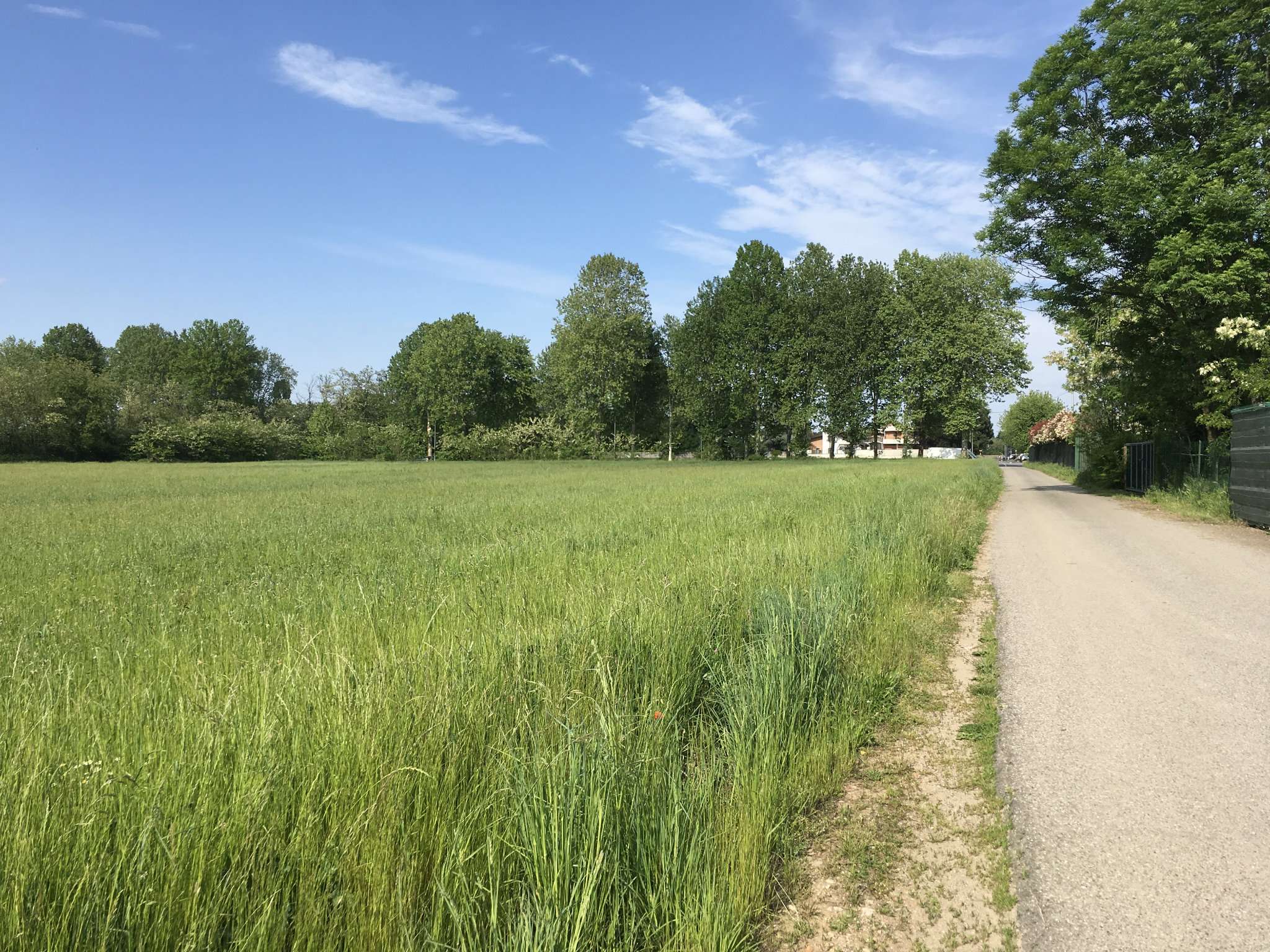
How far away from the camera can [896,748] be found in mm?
4320

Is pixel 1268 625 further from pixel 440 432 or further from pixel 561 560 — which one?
pixel 440 432

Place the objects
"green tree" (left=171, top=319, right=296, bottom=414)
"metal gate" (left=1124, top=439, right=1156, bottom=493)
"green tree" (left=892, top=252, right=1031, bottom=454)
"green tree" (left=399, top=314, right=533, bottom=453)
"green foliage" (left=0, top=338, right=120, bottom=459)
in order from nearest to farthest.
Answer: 1. "metal gate" (left=1124, top=439, right=1156, bottom=493)
2. "green foliage" (left=0, top=338, right=120, bottom=459)
3. "green tree" (left=892, top=252, right=1031, bottom=454)
4. "green tree" (left=399, top=314, right=533, bottom=453)
5. "green tree" (left=171, top=319, right=296, bottom=414)

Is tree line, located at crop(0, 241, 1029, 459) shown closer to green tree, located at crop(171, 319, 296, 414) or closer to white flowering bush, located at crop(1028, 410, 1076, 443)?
white flowering bush, located at crop(1028, 410, 1076, 443)

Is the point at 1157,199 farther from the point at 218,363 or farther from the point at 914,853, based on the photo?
the point at 218,363

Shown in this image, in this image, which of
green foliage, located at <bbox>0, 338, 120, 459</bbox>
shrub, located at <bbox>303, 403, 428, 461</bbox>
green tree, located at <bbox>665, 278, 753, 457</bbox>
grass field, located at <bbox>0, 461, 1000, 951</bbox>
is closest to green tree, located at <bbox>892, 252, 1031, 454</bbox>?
green tree, located at <bbox>665, 278, 753, 457</bbox>

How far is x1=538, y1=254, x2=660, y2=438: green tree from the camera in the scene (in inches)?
2539

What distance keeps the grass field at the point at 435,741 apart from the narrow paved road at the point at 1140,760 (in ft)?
A: 3.21

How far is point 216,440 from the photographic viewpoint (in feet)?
216

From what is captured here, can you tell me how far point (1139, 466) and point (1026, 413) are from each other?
4153 inches

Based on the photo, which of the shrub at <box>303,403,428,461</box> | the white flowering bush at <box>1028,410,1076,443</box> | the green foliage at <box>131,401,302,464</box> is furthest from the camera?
the shrub at <box>303,403,428,461</box>

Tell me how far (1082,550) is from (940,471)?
2231 centimetres

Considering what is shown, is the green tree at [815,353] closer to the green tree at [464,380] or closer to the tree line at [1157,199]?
the green tree at [464,380]

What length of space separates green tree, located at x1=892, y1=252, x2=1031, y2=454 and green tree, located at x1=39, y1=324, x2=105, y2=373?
103850mm

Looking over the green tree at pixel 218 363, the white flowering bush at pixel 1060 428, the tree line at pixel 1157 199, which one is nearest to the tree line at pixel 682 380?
the white flowering bush at pixel 1060 428
